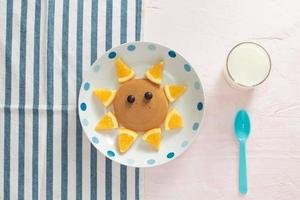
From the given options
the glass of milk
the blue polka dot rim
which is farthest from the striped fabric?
the glass of milk

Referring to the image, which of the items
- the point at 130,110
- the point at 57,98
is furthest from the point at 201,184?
the point at 57,98

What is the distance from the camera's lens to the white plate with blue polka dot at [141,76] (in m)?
0.69

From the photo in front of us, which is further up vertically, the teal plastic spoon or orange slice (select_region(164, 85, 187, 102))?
orange slice (select_region(164, 85, 187, 102))

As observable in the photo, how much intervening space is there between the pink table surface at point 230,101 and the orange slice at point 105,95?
11 cm

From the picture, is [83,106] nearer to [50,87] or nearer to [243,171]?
[50,87]

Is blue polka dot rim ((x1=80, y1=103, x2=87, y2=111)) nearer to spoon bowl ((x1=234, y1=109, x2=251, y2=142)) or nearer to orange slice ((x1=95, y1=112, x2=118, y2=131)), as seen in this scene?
orange slice ((x1=95, y1=112, x2=118, y2=131))

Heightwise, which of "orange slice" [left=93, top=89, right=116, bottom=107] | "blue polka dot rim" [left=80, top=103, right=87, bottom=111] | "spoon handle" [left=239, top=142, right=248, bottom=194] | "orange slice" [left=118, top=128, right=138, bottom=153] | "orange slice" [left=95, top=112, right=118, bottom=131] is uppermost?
"orange slice" [left=93, top=89, right=116, bottom=107]

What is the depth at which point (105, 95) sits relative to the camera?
70 centimetres

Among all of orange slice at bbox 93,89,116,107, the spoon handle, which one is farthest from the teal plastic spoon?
orange slice at bbox 93,89,116,107

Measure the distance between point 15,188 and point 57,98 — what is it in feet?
0.53

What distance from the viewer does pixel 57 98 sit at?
72 cm

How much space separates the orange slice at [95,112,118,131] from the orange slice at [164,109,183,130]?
0.08 metres

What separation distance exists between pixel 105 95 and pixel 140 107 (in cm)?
6

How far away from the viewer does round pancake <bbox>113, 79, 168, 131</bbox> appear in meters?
0.70
